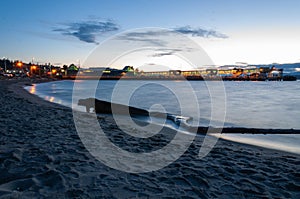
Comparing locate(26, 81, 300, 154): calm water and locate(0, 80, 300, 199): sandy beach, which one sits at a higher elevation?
locate(0, 80, 300, 199): sandy beach

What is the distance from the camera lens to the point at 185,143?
8078 mm

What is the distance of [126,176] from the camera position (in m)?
4.55

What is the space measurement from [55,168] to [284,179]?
5.25 m

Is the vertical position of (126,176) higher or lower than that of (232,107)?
higher

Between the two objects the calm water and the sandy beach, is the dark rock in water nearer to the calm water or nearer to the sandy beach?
the calm water

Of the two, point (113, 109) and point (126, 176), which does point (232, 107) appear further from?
point (126, 176)

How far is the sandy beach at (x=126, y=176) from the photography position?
12.4ft

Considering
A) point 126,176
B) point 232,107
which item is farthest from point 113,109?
point 232,107

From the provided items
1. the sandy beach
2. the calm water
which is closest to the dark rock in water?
the calm water

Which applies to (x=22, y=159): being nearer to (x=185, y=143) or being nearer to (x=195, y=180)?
(x=195, y=180)

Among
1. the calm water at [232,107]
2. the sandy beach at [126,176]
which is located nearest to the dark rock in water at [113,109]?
the calm water at [232,107]

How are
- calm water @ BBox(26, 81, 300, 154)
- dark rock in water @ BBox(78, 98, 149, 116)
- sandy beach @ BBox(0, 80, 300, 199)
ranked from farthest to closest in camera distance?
1. dark rock in water @ BBox(78, 98, 149, 116)
2. calm water @ BBox(26, 81, 300, 154)
3. sandy beach @ BBox(0, 80, 300, 199)

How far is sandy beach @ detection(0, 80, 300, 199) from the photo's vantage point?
377 centimetres

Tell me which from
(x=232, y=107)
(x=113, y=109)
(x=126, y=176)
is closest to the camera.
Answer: (x=126, y=176)
